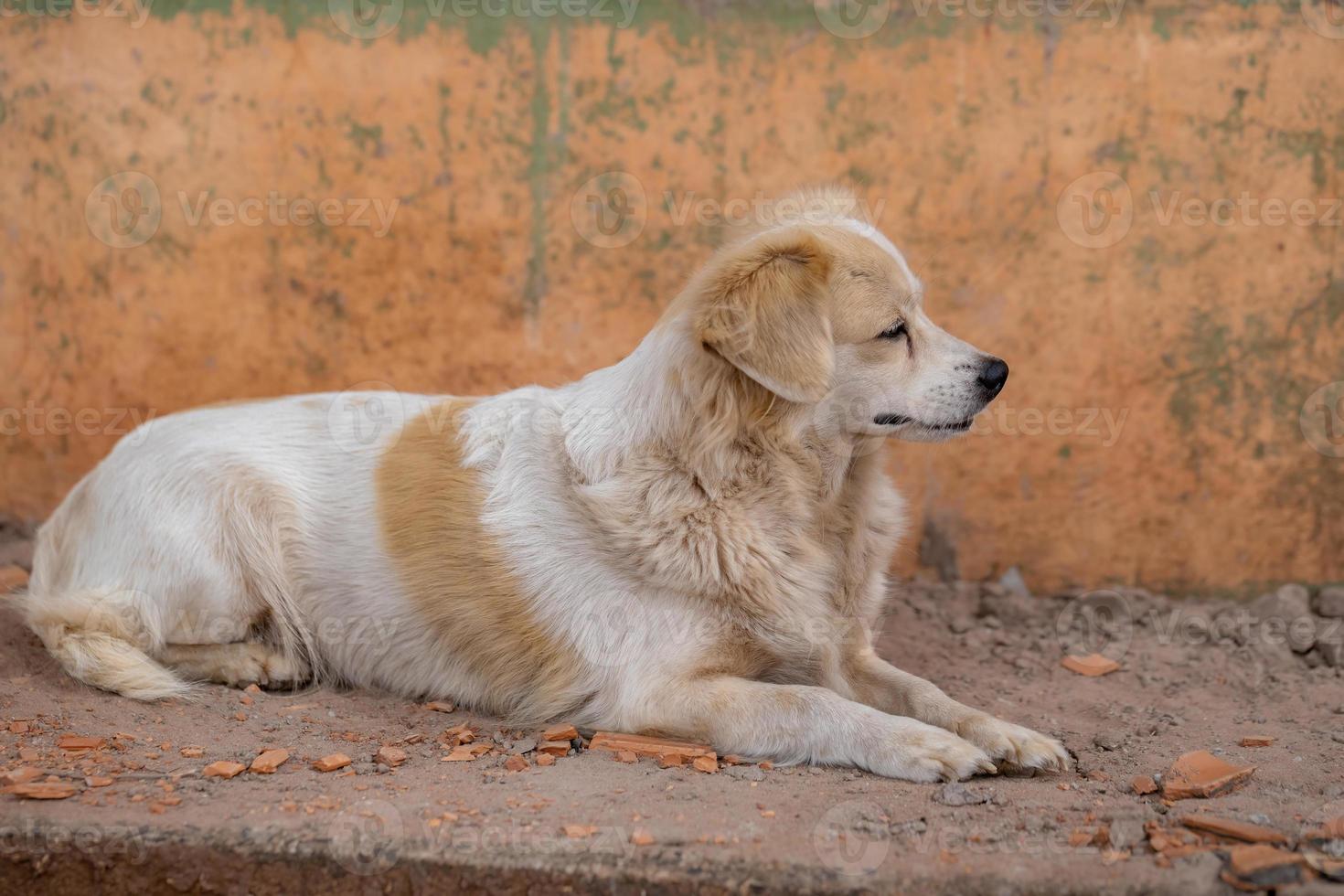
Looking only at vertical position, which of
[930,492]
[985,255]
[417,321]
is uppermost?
[985,255]

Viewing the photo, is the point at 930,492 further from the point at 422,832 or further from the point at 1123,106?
the point at 422,832

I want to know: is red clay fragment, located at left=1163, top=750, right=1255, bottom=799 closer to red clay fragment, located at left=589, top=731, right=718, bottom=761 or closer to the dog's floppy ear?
red clay fragment, located at left=589, top=731, right=718, bottom=761

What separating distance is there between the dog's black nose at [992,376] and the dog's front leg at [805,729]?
1024 millimetres

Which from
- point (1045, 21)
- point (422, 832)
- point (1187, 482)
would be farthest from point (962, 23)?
point (422, 832)

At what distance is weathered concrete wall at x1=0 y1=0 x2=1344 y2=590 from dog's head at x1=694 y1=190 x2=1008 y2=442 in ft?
4.08

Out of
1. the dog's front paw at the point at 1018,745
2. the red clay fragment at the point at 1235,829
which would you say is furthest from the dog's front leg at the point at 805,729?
the red clay fragment at the point at 1235,829

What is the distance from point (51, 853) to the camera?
2559mm

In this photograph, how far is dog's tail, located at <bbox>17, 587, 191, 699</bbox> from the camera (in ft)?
11.4

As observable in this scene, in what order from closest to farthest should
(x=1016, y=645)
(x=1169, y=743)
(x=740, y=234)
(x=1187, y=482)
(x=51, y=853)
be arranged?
(x=51, y=853) < (x=1169, y=743) < (x=740, y=234) < (x=1016, y=645) < (x=1187, y=482)

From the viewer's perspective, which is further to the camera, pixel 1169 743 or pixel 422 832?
pixel 1169 743

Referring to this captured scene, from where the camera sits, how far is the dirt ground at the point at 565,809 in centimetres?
247

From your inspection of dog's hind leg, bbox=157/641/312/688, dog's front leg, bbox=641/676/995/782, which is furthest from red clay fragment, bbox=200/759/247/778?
dog's front leg, bbox=641/676/995/782

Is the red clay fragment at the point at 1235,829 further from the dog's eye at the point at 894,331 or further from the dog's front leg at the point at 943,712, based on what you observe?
the dog's eye at the point at 894,331

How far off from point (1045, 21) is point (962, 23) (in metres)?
0.32
